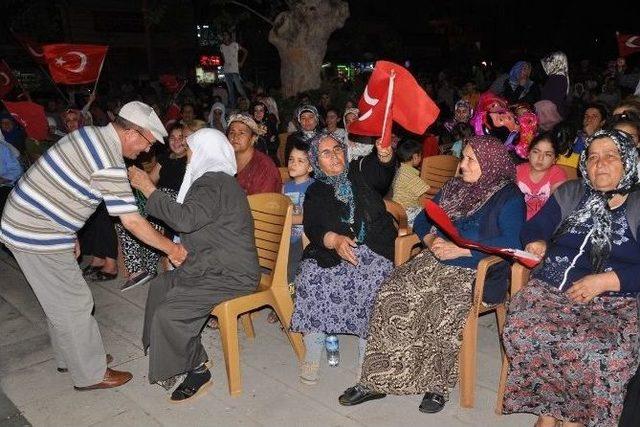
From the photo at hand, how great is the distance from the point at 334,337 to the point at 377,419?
71 cm

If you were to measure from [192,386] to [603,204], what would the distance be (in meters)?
2.53

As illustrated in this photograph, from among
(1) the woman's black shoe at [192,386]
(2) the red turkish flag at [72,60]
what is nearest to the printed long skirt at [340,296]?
(1) the woman's black shoe at [192,386]

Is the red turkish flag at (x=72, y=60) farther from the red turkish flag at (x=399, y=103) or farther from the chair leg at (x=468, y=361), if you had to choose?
the chair leg at (x=468, y=361)

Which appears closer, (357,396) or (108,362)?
(357,396)

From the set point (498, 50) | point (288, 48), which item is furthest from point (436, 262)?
point (498, 50)

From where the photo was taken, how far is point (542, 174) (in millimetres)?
3943

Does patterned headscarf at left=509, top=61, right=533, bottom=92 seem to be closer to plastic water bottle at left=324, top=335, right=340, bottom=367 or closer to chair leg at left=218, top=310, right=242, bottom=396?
plastic water bottle at left=324, top=335, right=340, bottom=367

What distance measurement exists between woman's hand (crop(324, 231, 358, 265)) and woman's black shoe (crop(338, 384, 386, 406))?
0.73 meters

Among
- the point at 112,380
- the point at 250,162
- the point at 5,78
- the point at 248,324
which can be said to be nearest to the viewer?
the point at 112,380

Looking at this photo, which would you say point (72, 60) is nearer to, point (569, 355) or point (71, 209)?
point (71, 209)

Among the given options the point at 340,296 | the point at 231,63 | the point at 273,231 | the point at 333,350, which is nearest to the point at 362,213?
the point at 340,296

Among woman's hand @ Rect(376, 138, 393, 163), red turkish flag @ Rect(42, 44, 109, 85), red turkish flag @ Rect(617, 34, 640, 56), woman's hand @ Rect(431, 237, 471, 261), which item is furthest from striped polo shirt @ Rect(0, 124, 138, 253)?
red turkish flag @ Rect(617, 34, 640, 56)

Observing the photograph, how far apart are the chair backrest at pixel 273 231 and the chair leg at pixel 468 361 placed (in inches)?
47.1

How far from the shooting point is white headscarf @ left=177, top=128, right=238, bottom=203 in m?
3.27
